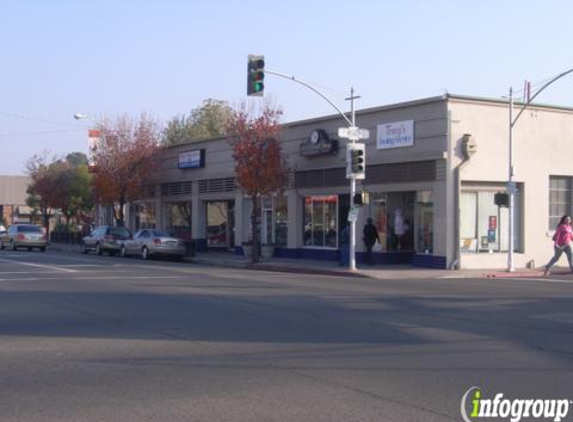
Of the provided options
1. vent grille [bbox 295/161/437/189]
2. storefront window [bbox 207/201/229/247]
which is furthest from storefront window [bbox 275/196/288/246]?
storefront window [bbox 207/201/229/247]

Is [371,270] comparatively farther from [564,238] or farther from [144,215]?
[144,215]

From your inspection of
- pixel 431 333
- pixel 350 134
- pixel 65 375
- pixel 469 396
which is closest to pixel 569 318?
pixel 431 333

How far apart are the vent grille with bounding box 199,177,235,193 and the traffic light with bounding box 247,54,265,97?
16.9 meters

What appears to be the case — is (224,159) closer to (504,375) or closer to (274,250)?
(274,250)

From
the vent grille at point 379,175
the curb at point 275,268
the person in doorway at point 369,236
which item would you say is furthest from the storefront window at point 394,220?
the curb at point 275,268

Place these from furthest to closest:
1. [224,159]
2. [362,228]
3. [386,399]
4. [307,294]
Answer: [224,159], [362,228], [307,294], [386,399]

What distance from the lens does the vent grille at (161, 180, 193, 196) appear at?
46.2 meters

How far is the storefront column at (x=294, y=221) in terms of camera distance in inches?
1449

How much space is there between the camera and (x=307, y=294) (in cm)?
1970

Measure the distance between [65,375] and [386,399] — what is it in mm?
3844

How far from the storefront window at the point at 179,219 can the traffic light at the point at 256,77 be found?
2232 centimetres

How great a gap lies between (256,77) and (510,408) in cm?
1771

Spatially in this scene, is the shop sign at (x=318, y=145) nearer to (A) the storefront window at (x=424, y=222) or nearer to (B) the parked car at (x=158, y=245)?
(A) the storefront window at (x=424, y=222)

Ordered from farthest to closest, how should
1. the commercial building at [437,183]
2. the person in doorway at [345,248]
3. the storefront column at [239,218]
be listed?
1. the storefront column at [239,218]
2. the person in doorway at [345,248]
3. the commercial building at [437,183]
